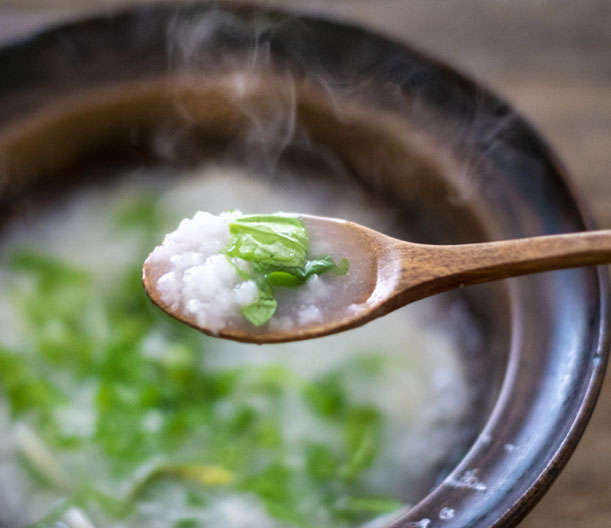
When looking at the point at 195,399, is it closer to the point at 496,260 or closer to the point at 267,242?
the point at 267,242

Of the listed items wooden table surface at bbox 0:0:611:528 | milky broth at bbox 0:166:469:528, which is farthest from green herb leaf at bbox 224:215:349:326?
wooden table surface at bbox 0:0:611:528

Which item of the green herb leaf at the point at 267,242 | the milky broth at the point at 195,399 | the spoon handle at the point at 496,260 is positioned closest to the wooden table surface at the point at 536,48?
the milky broth at the point at 195,399

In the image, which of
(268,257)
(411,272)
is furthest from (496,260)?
(268,257)

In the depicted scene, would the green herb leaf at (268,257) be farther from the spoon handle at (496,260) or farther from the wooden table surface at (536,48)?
the wooden table surface at (536,48)

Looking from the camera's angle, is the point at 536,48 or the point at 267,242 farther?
the point at 536,48

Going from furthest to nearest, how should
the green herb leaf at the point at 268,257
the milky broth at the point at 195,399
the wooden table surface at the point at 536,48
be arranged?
the wooden table surface at the point at 536,48 < the milky broth at the point at 195,399 < the green herb leaf at the point at 268,257

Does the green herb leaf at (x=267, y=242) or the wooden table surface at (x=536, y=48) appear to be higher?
the wooden table surface at (x=536, y=48)

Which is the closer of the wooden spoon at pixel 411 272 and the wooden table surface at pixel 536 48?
the wooden spoon at pixel 411 272
